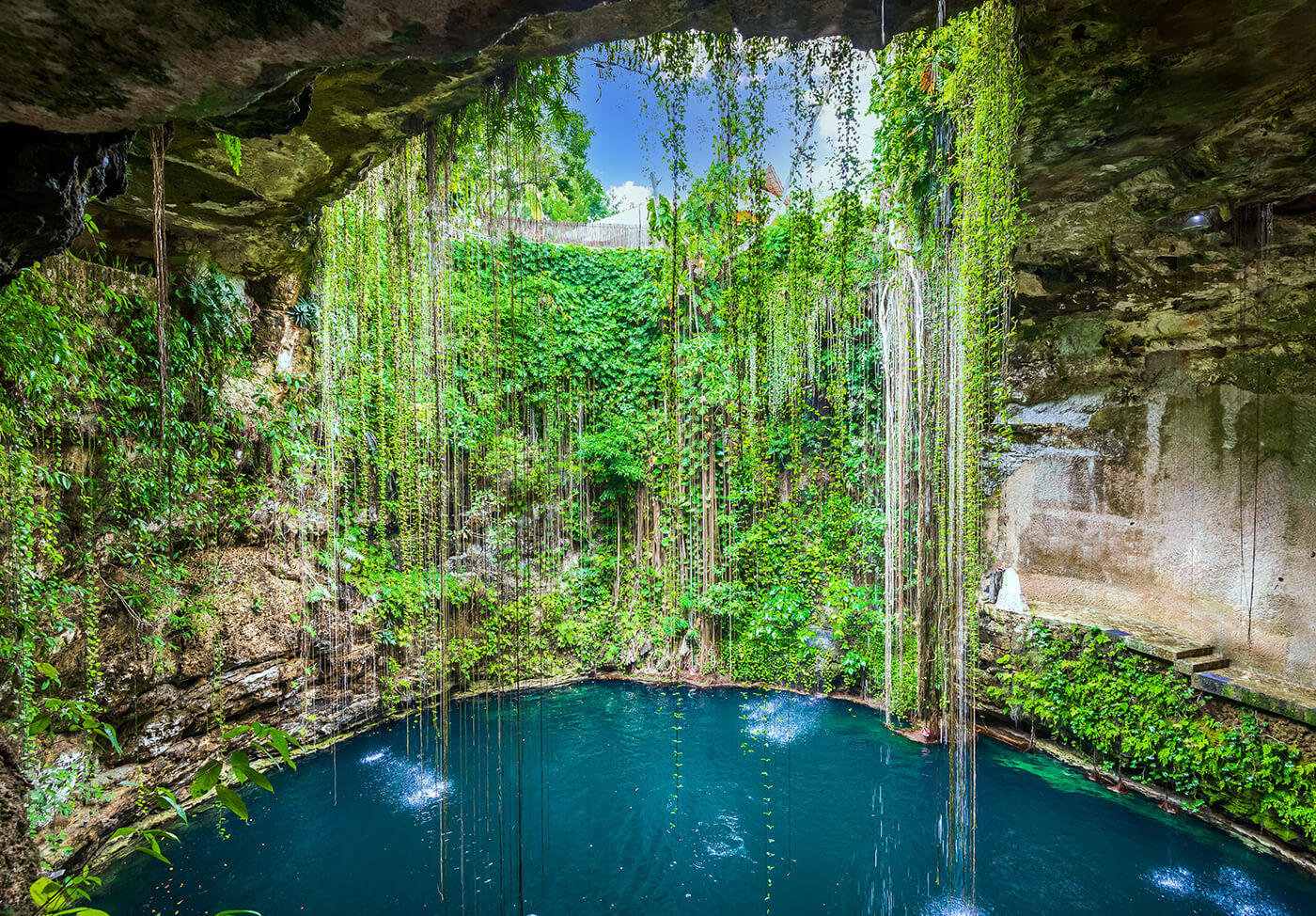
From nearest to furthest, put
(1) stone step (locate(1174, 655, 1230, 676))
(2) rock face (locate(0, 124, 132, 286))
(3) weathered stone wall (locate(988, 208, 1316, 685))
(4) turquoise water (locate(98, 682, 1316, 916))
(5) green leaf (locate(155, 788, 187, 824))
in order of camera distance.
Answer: (5) green leaf (locate(155, 788, 187, 824)), (2) rock face (locate(0, 124, 132, 286)), (4) turquoise water (locate(98, 682, 1316, 916)), (3) weathered stone wall (locate(988, 208, 1316, 685)), (1) stone step (locate(1174, 655, 1230, 676))

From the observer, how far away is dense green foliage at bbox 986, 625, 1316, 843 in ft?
11.7

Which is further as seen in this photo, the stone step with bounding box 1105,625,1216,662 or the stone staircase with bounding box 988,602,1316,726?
the stone step with bounding box 1105,625,1216,662

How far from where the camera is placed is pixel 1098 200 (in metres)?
3.86

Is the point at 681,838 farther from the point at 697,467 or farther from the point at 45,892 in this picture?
the point at 697,467

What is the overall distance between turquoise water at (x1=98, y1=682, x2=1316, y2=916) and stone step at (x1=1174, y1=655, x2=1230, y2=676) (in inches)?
40.3

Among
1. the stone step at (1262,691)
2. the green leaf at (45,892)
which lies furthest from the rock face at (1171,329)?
the green leaf at (45,892)

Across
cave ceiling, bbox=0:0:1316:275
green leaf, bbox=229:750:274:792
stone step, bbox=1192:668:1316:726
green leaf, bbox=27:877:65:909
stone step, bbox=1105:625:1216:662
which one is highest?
cave ceiling, bbox=0:0:1316:275

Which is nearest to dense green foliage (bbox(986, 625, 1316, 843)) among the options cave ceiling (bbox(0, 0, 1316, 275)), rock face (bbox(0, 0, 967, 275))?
cave ceiling (bbox(0, 0, 1316, 275))

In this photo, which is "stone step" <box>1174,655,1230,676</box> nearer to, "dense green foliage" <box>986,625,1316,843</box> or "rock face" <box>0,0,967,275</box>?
"dense green foliage" <box>986,625,1316,843</box>

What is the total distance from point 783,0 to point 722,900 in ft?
14.4

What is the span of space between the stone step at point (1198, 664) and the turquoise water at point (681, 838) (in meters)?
1.02

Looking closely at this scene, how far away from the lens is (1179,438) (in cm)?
451

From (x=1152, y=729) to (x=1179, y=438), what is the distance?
222 cm

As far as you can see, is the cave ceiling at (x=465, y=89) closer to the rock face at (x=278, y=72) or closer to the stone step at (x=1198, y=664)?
the rock face at (x=278, y=72)
